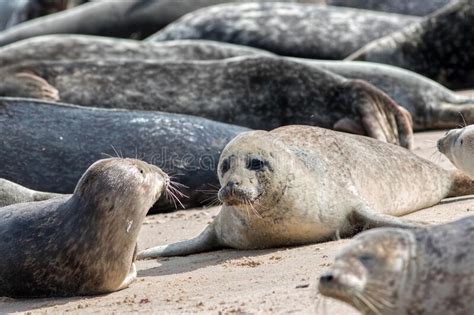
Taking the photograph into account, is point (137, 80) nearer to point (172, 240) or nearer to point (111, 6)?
point (172, 240)

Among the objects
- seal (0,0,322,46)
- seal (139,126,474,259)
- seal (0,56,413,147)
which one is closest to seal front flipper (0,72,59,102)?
seal (0,56,413,147)

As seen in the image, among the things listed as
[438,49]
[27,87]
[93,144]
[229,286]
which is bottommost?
[438,49]

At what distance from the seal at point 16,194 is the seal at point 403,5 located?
29.9 ft

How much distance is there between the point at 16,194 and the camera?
686 cm

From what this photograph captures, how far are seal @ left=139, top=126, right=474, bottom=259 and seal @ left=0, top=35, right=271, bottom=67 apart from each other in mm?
4788

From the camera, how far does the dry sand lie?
434 cm

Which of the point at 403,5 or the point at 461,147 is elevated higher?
the point at 461,147

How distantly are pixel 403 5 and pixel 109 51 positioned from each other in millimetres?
5363

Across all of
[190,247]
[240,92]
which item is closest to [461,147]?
[190,247]

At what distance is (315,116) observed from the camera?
8.95 m

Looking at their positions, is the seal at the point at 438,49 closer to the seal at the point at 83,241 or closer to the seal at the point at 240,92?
the seal at the point at 240,92

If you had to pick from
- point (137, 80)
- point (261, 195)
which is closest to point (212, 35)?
point (137, 80)

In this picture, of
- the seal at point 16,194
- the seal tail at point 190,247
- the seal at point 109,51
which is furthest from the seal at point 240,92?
the seal tail at point 190,247

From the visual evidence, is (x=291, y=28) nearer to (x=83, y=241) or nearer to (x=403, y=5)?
(x=403, y=5)
